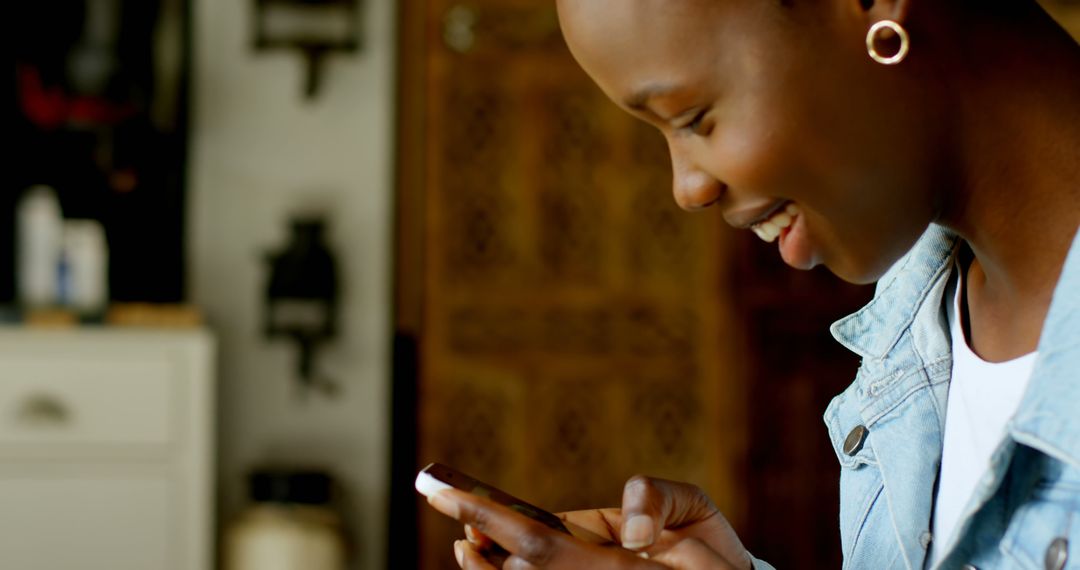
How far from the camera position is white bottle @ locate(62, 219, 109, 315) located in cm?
357

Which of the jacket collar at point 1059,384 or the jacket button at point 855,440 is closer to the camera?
the jacket collar at point 1059,384

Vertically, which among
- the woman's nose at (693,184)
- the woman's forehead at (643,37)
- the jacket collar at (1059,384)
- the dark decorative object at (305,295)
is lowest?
the dark decorative object at (305,295)

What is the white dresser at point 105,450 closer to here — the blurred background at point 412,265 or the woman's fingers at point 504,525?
the blurred background at point 412,265

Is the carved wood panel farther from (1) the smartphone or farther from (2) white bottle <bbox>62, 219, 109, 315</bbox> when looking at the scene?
(1) the smartphone

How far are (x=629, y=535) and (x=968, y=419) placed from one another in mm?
361

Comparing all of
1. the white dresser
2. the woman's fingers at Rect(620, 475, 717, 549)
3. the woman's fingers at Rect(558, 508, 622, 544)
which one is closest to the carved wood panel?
the white dresser

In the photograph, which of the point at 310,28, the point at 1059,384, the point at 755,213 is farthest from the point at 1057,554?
the point at 310,28

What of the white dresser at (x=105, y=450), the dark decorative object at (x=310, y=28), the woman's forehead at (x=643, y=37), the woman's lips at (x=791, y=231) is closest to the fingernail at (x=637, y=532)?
the woman's lips at (x=791, y=231)

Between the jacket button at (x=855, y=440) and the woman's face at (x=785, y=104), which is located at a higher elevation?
the woman's face at (x=785, y=104)

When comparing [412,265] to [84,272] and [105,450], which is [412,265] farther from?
[105,450]

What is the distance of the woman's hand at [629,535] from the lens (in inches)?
39.9

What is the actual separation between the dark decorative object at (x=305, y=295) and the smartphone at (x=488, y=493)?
282 centimetres

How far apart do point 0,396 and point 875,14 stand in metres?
2.88

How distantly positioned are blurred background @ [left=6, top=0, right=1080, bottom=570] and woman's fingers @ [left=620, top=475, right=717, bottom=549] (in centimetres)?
266
